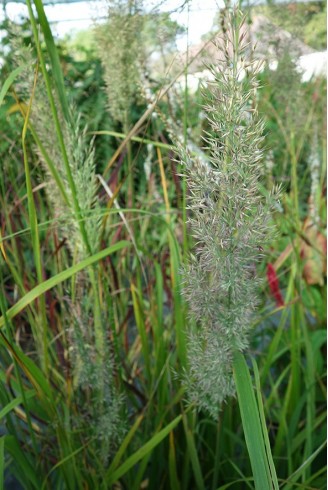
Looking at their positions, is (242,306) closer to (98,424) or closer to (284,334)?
(98,424)

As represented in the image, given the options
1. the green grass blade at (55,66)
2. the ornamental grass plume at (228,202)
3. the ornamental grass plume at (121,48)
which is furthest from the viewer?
the ornamental grass plume at (121,48)

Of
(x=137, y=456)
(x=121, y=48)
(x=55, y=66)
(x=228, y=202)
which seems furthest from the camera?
(x=121, y=48)

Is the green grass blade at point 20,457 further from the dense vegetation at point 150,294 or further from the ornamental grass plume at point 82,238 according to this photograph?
the ornamental grass plume at point 82,238

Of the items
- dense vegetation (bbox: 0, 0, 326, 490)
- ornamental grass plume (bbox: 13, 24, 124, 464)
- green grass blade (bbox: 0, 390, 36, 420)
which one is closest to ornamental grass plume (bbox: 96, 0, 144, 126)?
dense vegetation (bbox: 0, 0, 326, 490)

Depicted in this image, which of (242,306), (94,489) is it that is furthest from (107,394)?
(242,306)

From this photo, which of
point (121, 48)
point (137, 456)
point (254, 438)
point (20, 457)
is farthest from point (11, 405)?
point (121, 48)

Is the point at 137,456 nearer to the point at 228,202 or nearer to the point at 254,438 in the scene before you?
the point at 254,438

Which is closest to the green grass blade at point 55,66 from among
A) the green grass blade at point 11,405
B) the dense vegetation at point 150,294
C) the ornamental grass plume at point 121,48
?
the dense vegetation at point 150,294

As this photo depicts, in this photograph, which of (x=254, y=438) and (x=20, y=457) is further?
(x=20, y=457)

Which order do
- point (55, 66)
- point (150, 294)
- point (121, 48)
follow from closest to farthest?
1. point (55, 66)
2. point (121, 48)
3. point (150, 294)
